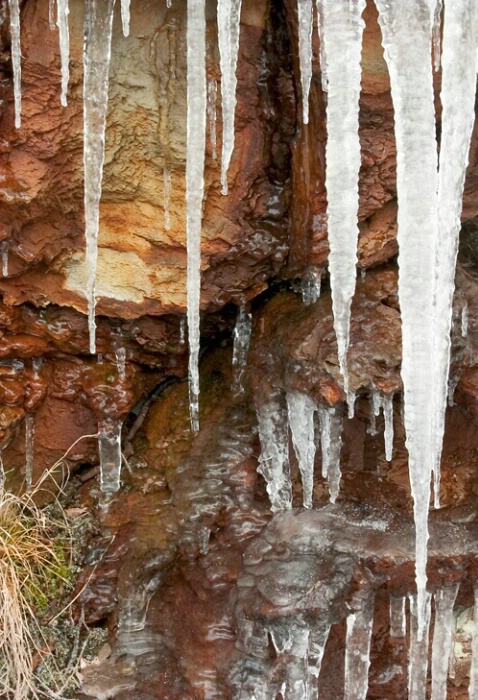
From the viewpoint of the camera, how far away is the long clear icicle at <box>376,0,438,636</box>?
6.82 ft

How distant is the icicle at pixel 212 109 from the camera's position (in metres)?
2.59

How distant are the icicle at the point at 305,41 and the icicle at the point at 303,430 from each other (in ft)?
3.60

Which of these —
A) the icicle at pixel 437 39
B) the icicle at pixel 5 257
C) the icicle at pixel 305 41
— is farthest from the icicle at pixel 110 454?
the icicle at pixel 437 39

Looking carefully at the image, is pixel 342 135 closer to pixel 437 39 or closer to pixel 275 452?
pixel 437 39

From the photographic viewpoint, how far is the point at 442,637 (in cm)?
305

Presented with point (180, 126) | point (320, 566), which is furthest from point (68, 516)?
point (180, 126)

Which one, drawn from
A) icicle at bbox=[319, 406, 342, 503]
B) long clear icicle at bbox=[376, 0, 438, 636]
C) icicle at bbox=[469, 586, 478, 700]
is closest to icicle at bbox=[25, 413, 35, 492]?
icicle at bbox=[319, 406, 342, 503]

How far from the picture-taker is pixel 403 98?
81.8 inches

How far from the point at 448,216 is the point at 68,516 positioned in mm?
2181

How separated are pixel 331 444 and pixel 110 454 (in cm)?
105

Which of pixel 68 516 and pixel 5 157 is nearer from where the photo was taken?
pixel 5 157

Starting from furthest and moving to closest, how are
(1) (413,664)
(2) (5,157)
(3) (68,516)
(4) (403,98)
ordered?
(3) (68,516) → (1) (413,664) → (2) (5,157) → (4) (403,98)

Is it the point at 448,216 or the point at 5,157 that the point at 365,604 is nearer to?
the point at 448,216

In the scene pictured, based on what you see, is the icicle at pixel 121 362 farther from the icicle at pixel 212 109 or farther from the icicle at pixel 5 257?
the icicle at pixel 212 109
